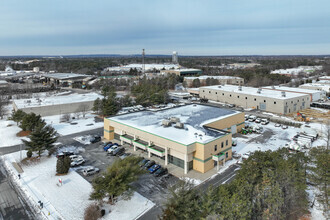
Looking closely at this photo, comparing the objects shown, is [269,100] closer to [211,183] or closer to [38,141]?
[211,183]

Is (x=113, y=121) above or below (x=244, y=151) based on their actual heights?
above

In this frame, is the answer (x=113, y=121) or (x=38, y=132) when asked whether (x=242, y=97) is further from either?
(x=38, y=132)

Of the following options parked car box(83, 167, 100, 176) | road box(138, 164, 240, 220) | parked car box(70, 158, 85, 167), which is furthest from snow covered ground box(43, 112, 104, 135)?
road box(138, 164, 240, 220)

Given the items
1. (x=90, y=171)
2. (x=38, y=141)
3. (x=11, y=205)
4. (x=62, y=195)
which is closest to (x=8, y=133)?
(x=38, y=141)

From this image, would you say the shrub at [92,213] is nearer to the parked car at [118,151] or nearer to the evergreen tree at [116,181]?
the evergreen tree at [116,181]

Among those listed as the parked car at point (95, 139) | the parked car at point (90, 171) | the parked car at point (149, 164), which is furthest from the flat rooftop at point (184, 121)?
the parked car at point (90, 171)

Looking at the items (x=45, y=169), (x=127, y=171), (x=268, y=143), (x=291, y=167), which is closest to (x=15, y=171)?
(x=45, y=169)
